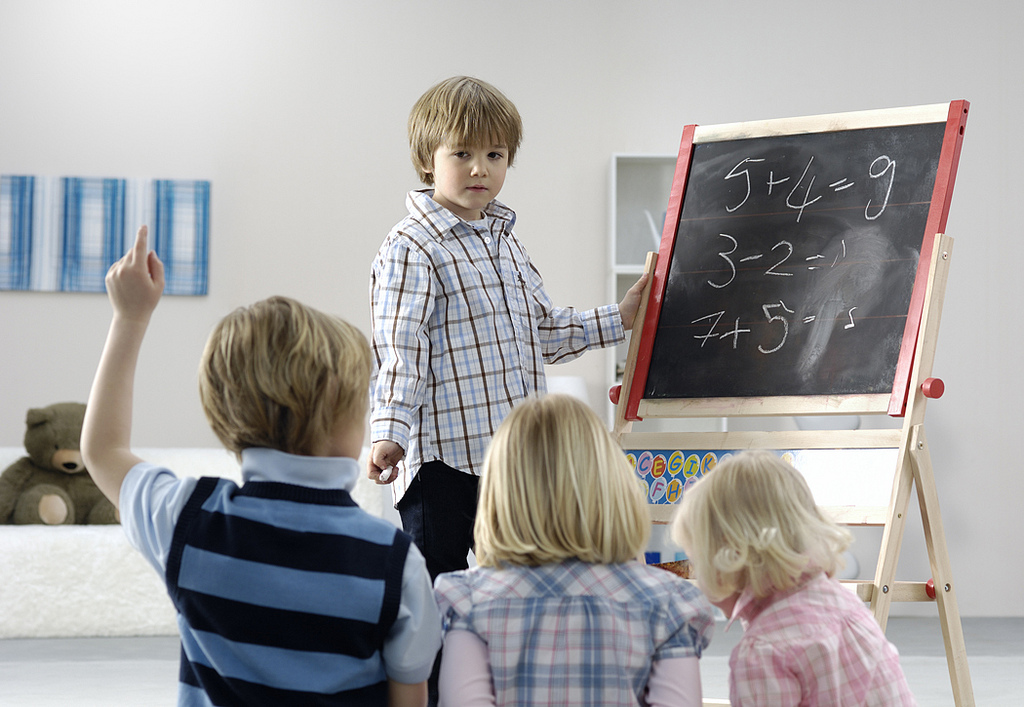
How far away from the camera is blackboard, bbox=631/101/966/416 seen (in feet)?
5.73

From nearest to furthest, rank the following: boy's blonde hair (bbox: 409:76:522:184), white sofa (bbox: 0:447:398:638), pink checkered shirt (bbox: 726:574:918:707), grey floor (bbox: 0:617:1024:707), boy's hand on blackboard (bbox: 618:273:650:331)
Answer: pink checkered shirt (bbox: 726:574:918:707), boy's blonde hair (bbox: 409:76:522:184), boy's hand on blackboard (bbox: 618:273:650:331), grey floor (bbox: 0:617:1024:707), white sofa (bbox: 0:447:398:638)

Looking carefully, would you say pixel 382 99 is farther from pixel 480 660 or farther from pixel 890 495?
pixel 480 660

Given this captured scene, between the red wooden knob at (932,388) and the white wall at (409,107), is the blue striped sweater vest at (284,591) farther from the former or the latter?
the white wall at (409,107)

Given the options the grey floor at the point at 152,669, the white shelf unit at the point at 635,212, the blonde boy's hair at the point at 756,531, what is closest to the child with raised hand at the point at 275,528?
the blonde boy's hair at the point at 756,531

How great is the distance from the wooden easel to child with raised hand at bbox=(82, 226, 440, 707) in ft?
3.15

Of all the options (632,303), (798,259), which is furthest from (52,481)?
(798,259)

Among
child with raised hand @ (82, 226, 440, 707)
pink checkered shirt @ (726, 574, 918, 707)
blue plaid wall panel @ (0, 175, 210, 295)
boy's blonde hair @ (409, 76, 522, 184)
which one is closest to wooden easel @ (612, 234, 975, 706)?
pink checkered shirt @ (726, 574, 918, 707)

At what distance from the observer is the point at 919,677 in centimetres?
247

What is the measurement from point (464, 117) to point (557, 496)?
799 millimetres

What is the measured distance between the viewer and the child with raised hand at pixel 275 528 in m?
0.88

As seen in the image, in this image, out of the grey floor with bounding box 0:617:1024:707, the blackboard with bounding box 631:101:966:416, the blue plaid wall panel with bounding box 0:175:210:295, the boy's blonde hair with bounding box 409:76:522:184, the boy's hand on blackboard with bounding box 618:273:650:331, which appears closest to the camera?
the boy's blonde hair with bounding box 409:76:522:184

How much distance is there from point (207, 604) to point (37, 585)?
233 centimetres

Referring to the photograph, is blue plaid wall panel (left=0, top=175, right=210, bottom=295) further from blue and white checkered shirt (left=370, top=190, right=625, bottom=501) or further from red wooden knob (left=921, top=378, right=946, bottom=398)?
red wooden knob (left=921, top=378, right=946, bottom=398)

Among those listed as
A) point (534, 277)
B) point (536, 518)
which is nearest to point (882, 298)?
point (534, 277)
